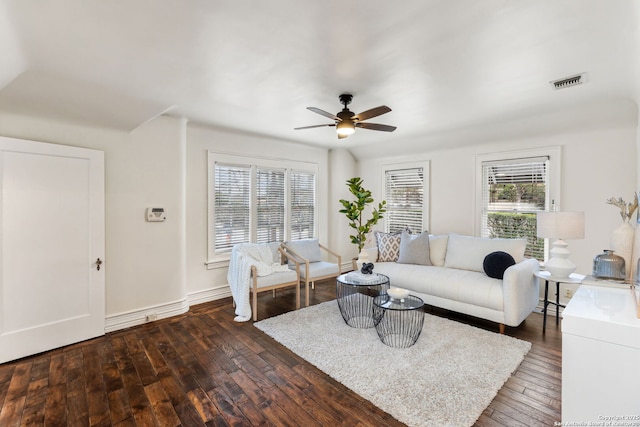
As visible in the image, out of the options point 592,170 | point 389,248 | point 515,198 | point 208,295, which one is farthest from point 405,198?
point 208,295

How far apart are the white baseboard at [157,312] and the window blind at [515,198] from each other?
434 centimetres

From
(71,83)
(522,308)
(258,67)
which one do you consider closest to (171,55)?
(258,67)

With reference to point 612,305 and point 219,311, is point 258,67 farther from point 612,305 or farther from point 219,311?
point 219,311

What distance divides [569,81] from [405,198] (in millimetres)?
3200

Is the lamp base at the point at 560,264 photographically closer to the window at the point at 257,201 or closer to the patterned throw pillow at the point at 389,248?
the patterned throw pillow at the point at 389,248

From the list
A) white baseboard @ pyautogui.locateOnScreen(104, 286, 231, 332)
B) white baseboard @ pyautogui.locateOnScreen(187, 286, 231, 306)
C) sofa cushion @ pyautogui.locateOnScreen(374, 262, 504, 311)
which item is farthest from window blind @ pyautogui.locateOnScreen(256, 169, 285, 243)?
sofa cushion @ pyautogui.locateOnScreen(374, 262, 504, 311)

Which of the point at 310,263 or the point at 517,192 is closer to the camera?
the point at 517,192

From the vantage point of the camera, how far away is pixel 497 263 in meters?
3.51

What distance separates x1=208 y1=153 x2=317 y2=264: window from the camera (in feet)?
15.1

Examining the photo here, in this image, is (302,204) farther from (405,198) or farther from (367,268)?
(367,268)

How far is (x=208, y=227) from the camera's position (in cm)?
448

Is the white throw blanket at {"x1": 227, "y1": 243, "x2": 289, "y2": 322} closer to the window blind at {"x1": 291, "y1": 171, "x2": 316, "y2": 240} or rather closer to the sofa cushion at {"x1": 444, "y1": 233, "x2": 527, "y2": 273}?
the window blind at {"x1": 291, "y1": 171, "x2": 316, "y2": 240}

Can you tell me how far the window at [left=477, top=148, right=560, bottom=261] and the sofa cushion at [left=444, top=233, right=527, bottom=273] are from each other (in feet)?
1.83

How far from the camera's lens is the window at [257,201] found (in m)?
4.60
